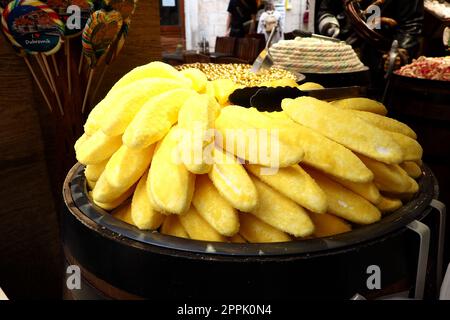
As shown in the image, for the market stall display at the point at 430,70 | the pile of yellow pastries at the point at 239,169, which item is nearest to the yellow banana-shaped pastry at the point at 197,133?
the pile of yellow pastries at the point at 239,169

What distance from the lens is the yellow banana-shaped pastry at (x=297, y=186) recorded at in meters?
0.66

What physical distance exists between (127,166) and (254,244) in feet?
0.91

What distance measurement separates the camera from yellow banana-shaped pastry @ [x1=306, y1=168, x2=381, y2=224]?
71 cm

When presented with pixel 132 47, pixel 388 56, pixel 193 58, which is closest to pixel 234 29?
pixel 193 58

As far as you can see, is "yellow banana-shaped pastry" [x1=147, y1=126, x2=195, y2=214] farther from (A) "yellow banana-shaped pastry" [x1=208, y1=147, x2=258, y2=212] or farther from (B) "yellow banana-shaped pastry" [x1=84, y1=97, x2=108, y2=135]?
(B) "yellow banana-shaped pastry" [x1=84, y1=97, x2=108, y2=135]

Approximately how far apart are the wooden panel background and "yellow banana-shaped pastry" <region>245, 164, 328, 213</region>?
0.98 meters

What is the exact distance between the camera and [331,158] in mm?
708

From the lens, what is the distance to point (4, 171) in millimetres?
1528

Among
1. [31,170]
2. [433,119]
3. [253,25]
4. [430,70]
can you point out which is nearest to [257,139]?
[31,170]

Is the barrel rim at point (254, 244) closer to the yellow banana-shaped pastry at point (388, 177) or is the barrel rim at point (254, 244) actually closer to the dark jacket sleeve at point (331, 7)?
the yellow banana-shaped pastry at point (388, 177)

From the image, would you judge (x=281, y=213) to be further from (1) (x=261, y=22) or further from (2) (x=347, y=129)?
(1) (x=261, y=22)

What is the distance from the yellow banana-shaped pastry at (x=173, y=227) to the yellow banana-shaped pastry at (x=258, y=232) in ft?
0.35

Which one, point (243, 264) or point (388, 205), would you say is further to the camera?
point (388, 205)

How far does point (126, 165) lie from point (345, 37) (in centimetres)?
370
